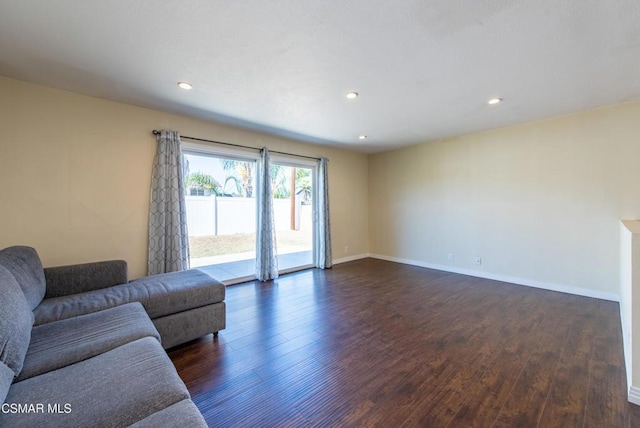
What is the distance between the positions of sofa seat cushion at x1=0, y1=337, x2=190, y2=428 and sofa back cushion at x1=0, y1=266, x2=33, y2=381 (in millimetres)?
122

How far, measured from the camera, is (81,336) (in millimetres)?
1498

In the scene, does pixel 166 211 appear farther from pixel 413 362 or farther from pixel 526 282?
pixel 526 282

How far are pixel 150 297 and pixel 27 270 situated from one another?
84 cm

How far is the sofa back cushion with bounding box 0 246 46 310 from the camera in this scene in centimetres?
173

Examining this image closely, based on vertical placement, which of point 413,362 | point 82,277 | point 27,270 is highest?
point 27,270

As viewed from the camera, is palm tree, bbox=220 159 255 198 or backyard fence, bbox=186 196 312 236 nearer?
backyard fence, bbox=186 196 312 236

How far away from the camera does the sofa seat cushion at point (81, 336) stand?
50.1 inches

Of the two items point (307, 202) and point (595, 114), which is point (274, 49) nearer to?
point (307, 202)

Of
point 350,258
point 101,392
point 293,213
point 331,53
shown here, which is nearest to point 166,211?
point 293,213

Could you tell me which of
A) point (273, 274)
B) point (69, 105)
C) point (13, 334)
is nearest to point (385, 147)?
point (273, 274)

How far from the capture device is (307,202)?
520cm

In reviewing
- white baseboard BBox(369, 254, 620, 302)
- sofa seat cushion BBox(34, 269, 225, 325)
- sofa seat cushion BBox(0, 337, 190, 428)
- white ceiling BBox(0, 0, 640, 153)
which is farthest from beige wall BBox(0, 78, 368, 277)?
white baseboard BBox(369, 254, 620, 302)

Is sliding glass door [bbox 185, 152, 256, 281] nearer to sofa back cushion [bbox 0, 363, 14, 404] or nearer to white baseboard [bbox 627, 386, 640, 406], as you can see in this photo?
sofa back cushion [bbox 0, 363, 14, 404]

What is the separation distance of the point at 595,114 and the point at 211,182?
5.28m
